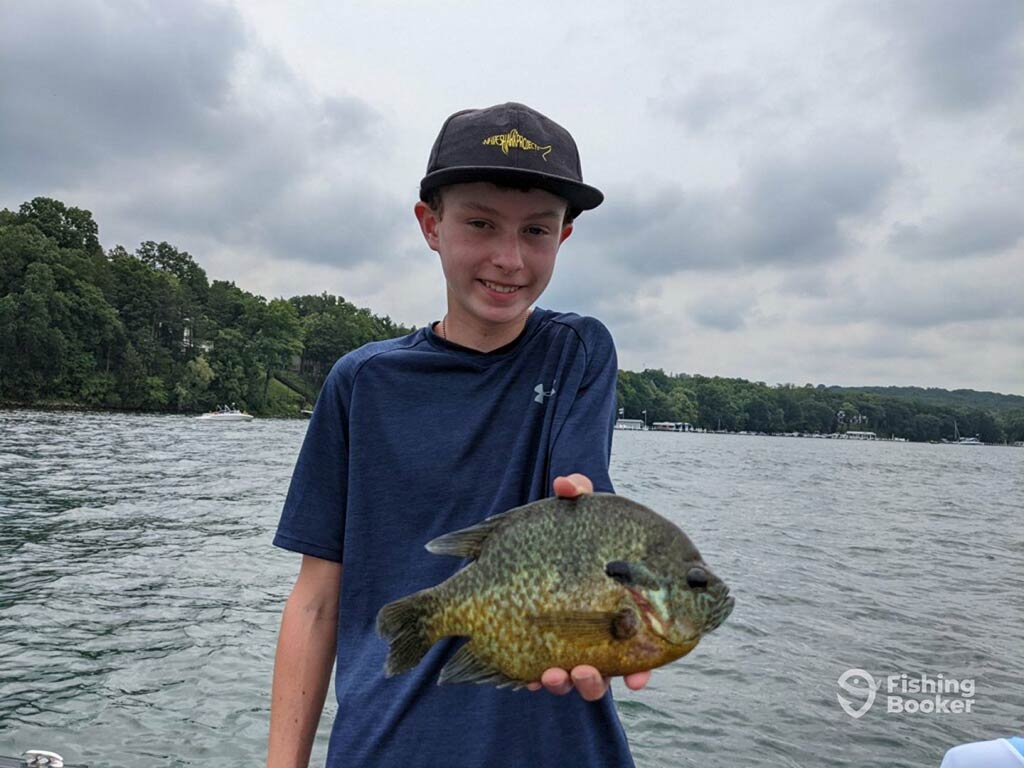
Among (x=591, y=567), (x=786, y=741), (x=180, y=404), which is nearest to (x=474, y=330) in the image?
(x=591, y=567)

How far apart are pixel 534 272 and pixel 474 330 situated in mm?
334

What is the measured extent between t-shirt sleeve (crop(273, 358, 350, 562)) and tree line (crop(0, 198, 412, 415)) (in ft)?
305

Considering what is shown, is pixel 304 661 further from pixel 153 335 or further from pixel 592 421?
pixel 153 335

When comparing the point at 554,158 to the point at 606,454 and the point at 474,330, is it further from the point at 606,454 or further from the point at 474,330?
the point at 606,454

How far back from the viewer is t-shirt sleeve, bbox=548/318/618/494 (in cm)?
246

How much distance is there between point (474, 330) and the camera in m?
2.91

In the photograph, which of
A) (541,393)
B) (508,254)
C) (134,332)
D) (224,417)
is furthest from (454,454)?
(134,332)

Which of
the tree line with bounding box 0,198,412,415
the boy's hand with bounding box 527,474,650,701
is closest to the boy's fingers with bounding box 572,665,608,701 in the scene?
the boy's hand with bounding box 527,474,650,701

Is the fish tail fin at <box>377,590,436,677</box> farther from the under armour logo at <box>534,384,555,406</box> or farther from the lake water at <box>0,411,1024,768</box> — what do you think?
the lake water at <box>0,411,1024,768</box>

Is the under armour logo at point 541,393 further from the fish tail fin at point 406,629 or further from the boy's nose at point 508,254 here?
the fish tail fin at point 406,629

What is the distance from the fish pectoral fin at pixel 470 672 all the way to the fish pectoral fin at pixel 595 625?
19cm

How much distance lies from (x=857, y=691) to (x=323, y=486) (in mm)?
12191

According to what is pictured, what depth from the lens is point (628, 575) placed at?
2.15 metres

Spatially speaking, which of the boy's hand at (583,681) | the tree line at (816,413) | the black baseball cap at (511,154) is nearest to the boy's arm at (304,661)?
the boy's hand at (583,681)
